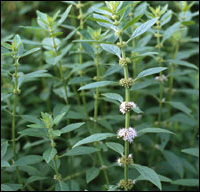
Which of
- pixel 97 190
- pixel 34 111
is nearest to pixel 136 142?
pixel 97 190

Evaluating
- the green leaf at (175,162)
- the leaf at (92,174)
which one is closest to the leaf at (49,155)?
the leaf at (92,174)

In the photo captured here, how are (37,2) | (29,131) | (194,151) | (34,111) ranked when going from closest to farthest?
(29,131)
(194,151)
(34,111)
(37,2)

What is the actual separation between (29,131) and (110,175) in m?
0.93

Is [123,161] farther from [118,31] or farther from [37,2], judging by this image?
[37,2]

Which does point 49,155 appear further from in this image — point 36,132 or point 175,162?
point 175,162

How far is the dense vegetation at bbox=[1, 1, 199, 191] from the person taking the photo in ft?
4.95

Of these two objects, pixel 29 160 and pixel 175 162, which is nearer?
pixel 29 160

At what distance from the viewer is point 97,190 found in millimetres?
2256

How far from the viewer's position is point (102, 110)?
8.13ft

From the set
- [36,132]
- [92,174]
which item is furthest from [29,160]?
[92,174]

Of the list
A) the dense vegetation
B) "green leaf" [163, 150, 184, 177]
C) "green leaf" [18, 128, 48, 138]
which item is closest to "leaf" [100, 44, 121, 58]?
the dense vegetation

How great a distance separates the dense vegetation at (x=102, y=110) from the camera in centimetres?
151

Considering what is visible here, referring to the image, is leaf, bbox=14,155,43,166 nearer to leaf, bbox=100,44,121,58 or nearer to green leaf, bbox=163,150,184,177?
leaf, bbox=100,44,121,58

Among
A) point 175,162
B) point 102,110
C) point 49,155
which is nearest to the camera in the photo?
point 49,155
